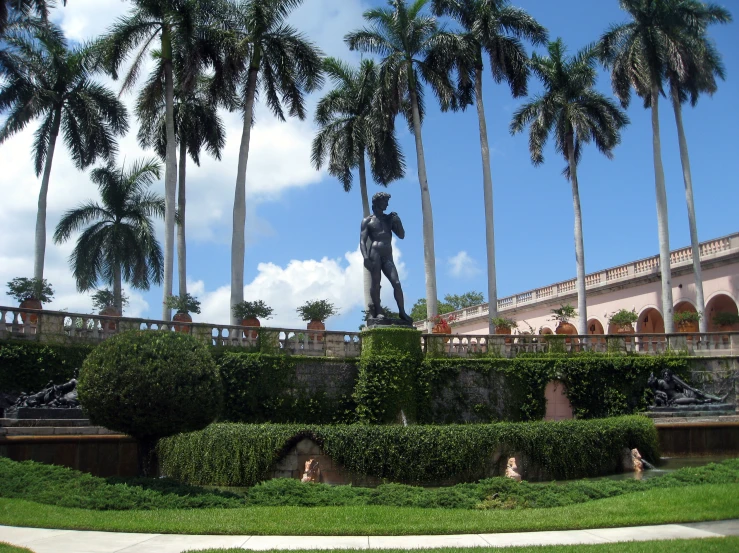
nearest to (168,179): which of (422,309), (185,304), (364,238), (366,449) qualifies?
(185,304)

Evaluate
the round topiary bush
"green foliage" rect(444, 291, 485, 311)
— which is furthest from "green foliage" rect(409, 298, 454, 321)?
the round topiary bush

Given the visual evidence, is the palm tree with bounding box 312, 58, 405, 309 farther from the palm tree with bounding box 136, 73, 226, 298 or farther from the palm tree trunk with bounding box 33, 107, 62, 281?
the palm tree trunk with bounding box 33, 107, 62, 281

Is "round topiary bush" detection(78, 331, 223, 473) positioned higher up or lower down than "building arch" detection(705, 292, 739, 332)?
lower down

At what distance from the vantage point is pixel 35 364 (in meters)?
17.8

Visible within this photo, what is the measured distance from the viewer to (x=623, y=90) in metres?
33.5

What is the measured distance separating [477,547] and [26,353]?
45.5 ft

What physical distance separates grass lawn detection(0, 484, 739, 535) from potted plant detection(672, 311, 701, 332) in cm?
2093

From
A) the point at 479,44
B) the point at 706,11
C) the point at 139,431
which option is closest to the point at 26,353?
the point at 139,431

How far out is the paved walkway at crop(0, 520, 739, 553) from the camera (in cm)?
792

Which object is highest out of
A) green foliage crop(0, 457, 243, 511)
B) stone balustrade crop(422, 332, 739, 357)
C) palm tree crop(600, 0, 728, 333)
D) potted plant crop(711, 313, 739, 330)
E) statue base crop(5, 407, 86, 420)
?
palm tree crop(600, 0, 728, 333)

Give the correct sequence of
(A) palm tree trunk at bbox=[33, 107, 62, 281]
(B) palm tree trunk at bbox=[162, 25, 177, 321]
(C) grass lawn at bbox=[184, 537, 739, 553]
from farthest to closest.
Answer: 1. (A) palm tree trunk at bbox=[33, 107, 62, 281]
2. (B) palm tree trunk at bbox=[162, 25, 177, 321]
3. (C) grass lawn at bbox=[184, 537, 739, 553]

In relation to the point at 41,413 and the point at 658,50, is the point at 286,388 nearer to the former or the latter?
the point at 41,413

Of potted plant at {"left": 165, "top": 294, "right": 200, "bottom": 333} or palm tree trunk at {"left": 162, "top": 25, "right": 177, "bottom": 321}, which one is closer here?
potted plant at {"left": 165, "top": 294, "right": 200, "bottom": 333}

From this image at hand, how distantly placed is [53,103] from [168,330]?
17.7m
